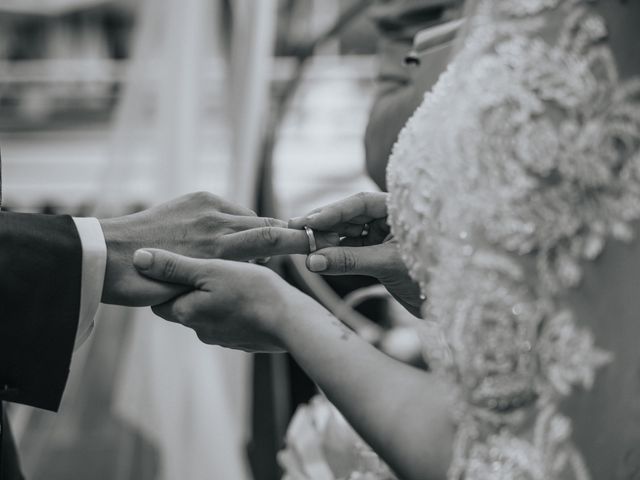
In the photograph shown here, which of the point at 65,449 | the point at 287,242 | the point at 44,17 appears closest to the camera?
the point at 287,242

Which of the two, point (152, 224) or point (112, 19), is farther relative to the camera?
point (112, 19)

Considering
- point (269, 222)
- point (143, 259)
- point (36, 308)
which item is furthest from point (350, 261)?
point (36, 308)

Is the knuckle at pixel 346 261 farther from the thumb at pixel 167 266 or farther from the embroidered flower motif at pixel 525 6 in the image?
the embroidered flower motif at pixel 525 6

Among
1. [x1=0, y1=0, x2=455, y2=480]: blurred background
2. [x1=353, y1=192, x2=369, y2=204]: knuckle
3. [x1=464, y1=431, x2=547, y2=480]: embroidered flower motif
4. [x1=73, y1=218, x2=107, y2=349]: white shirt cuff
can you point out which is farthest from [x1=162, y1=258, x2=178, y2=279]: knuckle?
[x1=0, y1=0, x2=455, y2=480]: blurred background

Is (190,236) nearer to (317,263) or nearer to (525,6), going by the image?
(317,263)

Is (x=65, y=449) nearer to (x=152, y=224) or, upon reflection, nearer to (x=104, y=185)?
(x=104, y=185)

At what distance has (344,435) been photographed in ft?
4.15

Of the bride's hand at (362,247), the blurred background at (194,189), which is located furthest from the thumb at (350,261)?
the blurred background at (194,189)

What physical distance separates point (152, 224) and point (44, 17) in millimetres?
5708

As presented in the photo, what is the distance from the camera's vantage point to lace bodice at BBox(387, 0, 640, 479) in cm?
71

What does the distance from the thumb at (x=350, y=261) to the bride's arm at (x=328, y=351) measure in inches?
5.7

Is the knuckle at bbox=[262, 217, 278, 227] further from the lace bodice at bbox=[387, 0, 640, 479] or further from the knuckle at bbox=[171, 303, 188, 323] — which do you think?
the lace bodice at bbox=[387, 0, 640, 479]

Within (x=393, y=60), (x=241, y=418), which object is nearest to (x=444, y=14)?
(x=393, y=60)

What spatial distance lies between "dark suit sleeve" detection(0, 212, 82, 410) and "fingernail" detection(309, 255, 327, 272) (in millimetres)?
268
